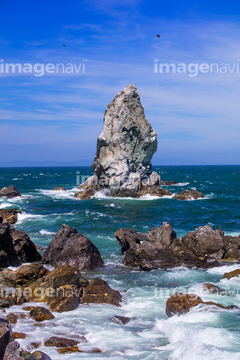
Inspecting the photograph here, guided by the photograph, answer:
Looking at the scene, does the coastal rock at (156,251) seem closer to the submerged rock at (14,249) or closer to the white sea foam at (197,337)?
the submerged rock at (14,249)

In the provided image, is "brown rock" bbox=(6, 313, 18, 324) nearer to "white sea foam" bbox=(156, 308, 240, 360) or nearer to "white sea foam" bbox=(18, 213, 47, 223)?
"white sea foam" bbox=(156, 308, 240, 360)

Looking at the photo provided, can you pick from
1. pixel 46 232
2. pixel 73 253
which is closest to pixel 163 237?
pixel 73 253

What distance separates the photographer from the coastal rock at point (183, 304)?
1313 cm

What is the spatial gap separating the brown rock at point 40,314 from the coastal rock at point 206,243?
1148cm

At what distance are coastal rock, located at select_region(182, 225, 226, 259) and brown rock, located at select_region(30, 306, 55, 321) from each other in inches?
452

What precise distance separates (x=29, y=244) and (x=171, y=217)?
1929 centimetres

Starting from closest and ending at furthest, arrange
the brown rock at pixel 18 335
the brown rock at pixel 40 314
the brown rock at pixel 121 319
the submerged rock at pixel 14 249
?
the brown rock at pixel 18 335, the brown rock at pixel 40 314, the brown rock at pixel 121 319, the submerged rock at pixel 14 249

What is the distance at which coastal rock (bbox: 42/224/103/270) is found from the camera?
19844 millimetres

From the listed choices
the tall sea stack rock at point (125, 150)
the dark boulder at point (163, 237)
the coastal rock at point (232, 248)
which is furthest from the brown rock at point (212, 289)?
the tall sea stack rock at point (125, 150)

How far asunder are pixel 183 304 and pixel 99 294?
364cm

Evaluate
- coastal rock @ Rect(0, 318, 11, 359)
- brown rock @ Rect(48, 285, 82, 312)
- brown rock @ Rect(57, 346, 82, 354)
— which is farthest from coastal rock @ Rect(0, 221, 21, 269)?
coastal rock @ Rect(0, 318, 11, 359)

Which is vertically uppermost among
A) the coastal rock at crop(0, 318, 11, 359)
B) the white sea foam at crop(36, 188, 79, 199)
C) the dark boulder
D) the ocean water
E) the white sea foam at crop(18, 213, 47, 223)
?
the coastal rock at crop(0, 318, 11, 359)

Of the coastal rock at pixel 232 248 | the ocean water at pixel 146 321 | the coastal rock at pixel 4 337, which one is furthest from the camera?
the coastal rock at pixel 232 248

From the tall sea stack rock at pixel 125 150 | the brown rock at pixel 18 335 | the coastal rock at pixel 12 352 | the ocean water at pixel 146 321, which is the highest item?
the tall sea stack rock at pixel 125 150
